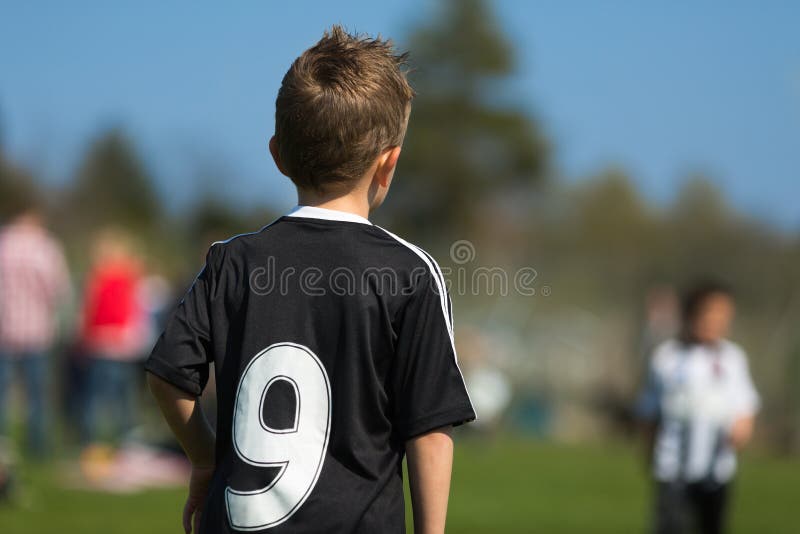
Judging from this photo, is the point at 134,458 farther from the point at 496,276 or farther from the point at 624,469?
the point at 496,276

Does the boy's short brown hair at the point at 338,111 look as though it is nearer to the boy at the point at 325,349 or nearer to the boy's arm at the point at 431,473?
the boy at the point at 325,349

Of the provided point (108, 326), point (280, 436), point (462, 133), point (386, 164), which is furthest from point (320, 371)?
point (462, 133)

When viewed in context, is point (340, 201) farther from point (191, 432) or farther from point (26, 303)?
point (26, 303)

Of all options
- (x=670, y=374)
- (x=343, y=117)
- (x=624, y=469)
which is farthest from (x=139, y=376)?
(x=343, y=117)

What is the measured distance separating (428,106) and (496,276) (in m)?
22.6

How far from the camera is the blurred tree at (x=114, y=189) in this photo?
24812 millimetres

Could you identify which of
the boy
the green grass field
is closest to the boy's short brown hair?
the boy

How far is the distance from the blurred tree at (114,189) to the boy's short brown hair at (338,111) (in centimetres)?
2169

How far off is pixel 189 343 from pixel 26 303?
717 cm

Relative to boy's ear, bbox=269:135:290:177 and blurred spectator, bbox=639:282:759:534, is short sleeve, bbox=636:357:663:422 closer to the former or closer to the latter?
blurred spectator, bbox=639:282:759:534

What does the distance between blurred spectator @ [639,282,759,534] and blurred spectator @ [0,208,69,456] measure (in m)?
5.44

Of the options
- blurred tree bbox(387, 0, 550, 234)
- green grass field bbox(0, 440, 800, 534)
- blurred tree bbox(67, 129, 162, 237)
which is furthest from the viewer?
blurred tree bbox(387, 0, 550, 234)

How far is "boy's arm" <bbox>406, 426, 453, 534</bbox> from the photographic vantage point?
1925 millimetres

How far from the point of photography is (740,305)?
16.0m
